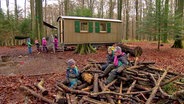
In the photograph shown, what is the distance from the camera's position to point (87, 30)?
18.3 meters

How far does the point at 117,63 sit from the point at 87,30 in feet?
40.6

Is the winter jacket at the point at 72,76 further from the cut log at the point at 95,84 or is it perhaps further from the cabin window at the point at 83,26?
the cabin window at the point at 83,26

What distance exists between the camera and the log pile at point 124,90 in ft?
16.7

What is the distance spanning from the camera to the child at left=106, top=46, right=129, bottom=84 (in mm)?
6000

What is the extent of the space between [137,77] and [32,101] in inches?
122

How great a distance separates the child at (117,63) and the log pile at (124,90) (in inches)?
5.8

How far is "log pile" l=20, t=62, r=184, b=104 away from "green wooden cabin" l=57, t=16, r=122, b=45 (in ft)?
36.0

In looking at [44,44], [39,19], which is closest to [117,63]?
[44,44]

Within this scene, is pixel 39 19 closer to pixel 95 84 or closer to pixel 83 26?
pixel 83 26

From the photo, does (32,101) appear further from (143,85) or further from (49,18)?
(49,18)

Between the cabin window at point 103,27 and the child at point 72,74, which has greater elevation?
the cabin window at point 103,27

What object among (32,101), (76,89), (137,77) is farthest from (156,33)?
(32,101)

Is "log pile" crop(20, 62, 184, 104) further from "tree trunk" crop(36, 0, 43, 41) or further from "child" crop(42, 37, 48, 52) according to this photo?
"tree trunk" crop(36, 0, 43, 41)

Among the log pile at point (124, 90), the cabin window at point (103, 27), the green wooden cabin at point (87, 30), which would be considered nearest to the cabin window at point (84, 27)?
the green wooden cabin at point (87, 30)
